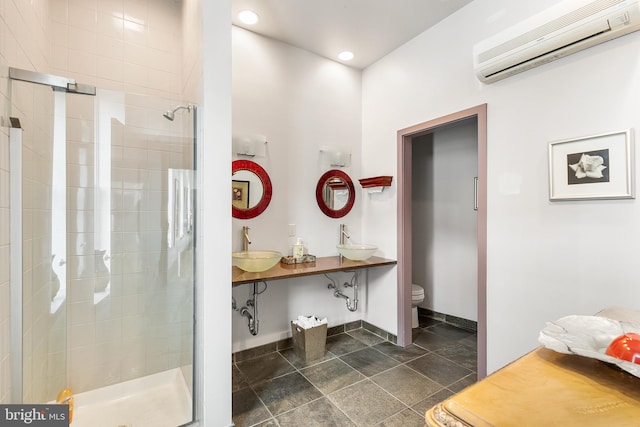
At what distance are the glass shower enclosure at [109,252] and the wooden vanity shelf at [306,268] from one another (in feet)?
1.45

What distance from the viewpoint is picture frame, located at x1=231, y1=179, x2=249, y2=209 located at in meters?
2.47

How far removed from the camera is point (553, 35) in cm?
164

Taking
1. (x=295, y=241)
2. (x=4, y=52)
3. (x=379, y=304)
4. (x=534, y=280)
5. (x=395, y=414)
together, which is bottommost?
(x=395, y=414)

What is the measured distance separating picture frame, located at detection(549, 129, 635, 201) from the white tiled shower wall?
2246 millimetres

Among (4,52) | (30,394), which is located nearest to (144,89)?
(4,52)

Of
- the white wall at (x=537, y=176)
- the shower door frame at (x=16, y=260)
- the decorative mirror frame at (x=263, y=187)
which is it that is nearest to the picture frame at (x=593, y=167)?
the white wall at (x=537, y=176)

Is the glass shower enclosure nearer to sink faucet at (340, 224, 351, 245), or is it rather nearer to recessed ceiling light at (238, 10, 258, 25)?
recessed ceiling light at (238, 10, 258, 25)

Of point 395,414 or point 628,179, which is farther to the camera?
point 395,414

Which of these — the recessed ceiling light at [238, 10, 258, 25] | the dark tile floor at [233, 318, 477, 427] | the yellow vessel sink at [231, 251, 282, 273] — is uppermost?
the recessed ceiling light at [238, 10, 258, 25]

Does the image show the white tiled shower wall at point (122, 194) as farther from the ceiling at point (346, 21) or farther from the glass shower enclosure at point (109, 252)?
the ceiling at point (346, 21)

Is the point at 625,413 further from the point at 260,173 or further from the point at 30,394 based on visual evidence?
the point at 260,173

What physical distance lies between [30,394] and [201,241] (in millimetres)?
1038

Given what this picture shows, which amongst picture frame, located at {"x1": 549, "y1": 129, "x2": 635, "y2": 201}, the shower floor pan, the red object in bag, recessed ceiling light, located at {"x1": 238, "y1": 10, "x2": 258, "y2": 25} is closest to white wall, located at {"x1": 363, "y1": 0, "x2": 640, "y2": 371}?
picture frame, located at {"x1": 549, "y1": 129, "x2": 635, "y2": 201}

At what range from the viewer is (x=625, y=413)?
21.8 inches
